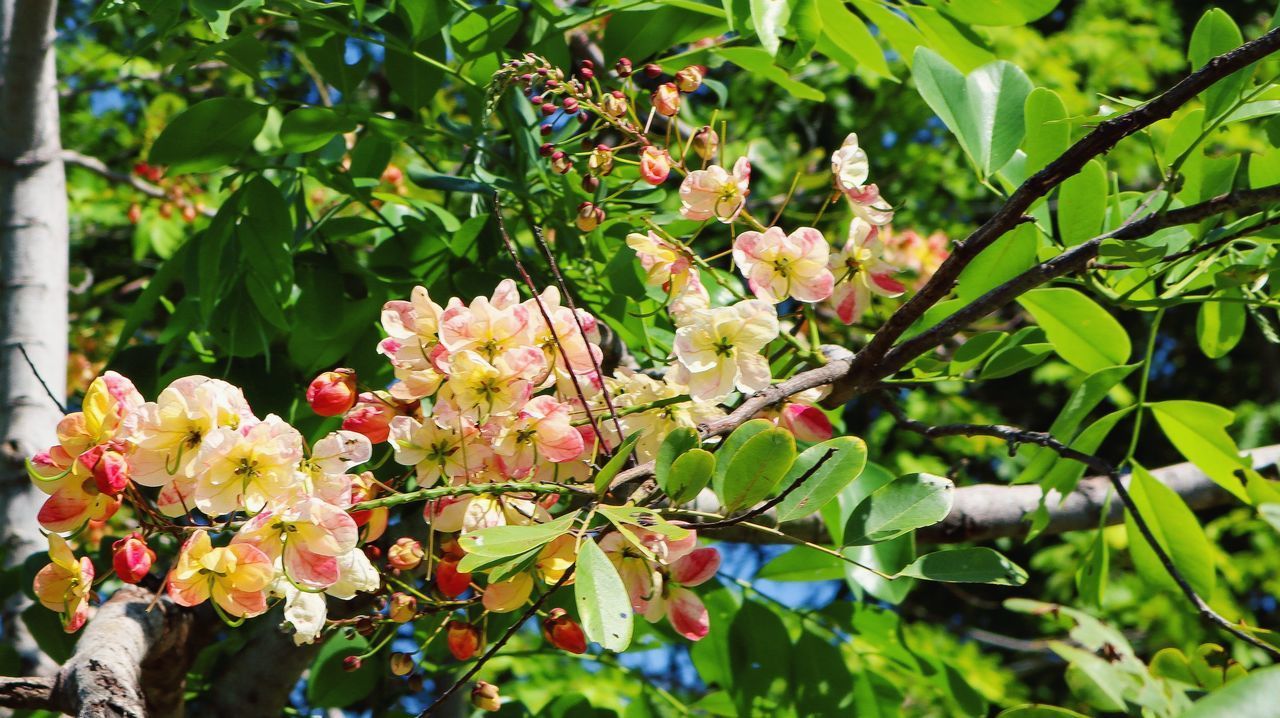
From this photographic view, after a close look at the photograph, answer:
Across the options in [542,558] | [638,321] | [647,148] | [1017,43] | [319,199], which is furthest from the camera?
[1017,43]

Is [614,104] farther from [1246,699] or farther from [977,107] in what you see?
[1246,699]

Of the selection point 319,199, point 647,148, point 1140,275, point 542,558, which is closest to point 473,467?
point 542,558

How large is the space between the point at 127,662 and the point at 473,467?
40 centimetres

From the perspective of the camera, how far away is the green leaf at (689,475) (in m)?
0.67

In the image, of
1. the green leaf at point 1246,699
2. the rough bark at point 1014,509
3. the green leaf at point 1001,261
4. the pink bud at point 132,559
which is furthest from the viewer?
the rough bark at point 1014,509

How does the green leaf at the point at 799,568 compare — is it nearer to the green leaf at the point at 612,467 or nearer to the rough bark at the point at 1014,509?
the rough bark at the point at 1014,509

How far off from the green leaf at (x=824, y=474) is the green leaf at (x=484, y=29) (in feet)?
1.73

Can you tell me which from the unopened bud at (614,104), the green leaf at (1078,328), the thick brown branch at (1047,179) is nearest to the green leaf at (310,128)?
the unopened bud at (614,104)

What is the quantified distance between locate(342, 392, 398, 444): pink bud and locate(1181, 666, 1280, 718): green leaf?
550 mm

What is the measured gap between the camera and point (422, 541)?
1093 mm

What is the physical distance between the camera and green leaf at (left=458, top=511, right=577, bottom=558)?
62 cm

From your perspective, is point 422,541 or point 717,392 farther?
point 422,541

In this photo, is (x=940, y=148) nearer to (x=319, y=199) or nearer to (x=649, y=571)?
(x=319, y=199)

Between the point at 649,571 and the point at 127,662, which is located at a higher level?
the point at 649,571
